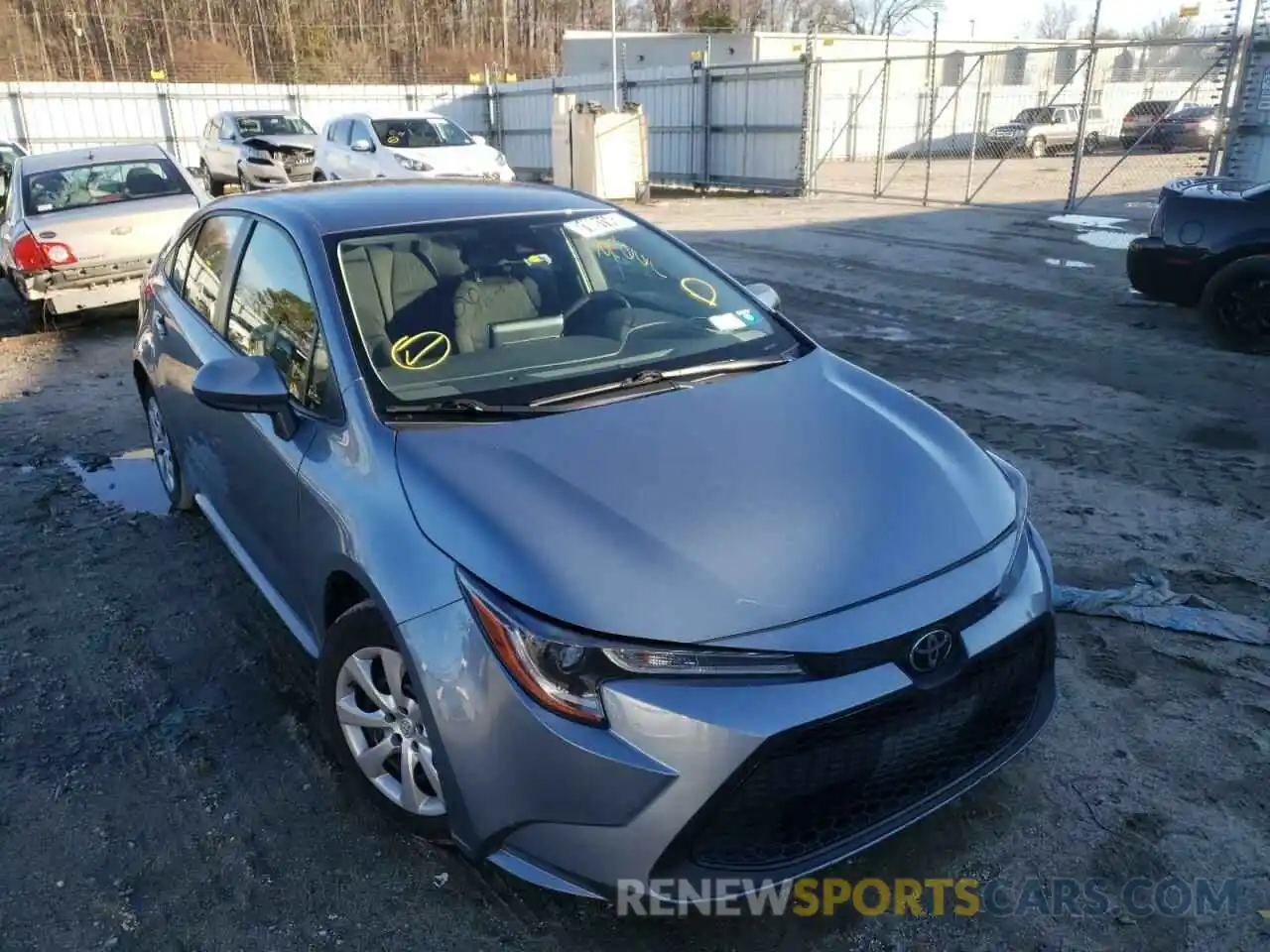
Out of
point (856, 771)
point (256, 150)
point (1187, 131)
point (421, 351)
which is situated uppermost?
point (421, 351)

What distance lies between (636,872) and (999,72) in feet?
126

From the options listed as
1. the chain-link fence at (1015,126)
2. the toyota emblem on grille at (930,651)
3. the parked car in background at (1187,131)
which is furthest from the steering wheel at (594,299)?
the parked car in background at (1187,131)

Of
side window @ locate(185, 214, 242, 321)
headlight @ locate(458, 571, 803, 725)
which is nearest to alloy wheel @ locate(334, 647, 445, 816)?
headlight @ locate(458, 571, 803, 725)

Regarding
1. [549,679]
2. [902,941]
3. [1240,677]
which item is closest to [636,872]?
[549,679]

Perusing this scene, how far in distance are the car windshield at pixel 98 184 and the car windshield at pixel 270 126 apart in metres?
11.8

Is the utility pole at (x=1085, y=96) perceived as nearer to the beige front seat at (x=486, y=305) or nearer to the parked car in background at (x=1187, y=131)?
the parked car in background at (x=1187, y=131)

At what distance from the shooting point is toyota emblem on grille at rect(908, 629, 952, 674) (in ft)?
7.05

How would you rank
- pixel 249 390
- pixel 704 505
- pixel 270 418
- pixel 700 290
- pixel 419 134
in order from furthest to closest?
pixel 419 134, pixel 700 290, pixel 270 418, pixel 249 390, pixel 704 505

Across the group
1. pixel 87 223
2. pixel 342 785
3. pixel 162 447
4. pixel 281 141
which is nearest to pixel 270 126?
pixel 281 141

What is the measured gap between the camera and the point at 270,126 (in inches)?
809

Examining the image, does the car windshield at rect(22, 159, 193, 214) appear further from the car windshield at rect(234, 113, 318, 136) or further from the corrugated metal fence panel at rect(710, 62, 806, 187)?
the corrugated metal fence panel at rect(710, 62, 806, 187)

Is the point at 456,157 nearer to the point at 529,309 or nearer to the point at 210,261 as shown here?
the point at 210,261

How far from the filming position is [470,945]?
236 centimetres

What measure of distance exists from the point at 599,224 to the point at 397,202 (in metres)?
0.78
